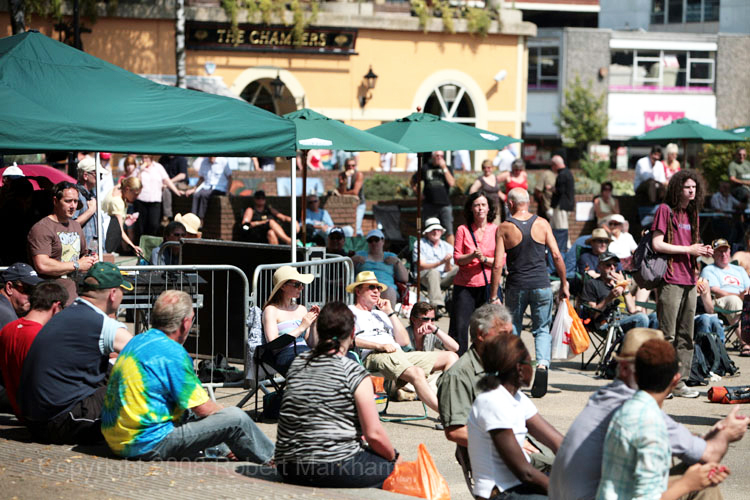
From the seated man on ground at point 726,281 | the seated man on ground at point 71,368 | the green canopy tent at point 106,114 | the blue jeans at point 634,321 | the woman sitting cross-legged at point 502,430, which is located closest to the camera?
the woman sitting cross-legged at point 502,430

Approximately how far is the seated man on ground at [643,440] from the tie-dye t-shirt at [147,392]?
9.07 feet

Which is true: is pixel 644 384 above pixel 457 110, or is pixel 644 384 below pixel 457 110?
below

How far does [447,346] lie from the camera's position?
9516 millimetres

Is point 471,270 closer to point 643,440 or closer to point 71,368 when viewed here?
point 71,368

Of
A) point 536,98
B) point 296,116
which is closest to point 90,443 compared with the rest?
point 296,116

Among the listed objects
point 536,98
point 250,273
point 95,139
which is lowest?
point 250,273

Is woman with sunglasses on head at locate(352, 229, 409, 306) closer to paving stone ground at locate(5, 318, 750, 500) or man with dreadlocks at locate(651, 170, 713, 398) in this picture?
man with dreadlocks at locate(651, 170, 713, 398)

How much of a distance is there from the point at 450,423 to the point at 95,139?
3912 millimetres

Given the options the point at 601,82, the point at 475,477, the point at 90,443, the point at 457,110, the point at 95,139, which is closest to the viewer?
the point at 475,477

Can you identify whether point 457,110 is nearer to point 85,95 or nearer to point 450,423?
point 85,95

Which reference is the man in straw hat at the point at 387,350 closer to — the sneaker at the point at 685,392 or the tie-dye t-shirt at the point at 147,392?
the tie-dye t-shirt at the point at 147,392

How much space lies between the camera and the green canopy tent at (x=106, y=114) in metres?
8.16

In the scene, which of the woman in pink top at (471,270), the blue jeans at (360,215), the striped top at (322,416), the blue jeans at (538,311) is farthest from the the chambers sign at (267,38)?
the striped top at (322,416)

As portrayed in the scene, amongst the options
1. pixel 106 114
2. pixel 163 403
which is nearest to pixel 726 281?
pixel 106 114
